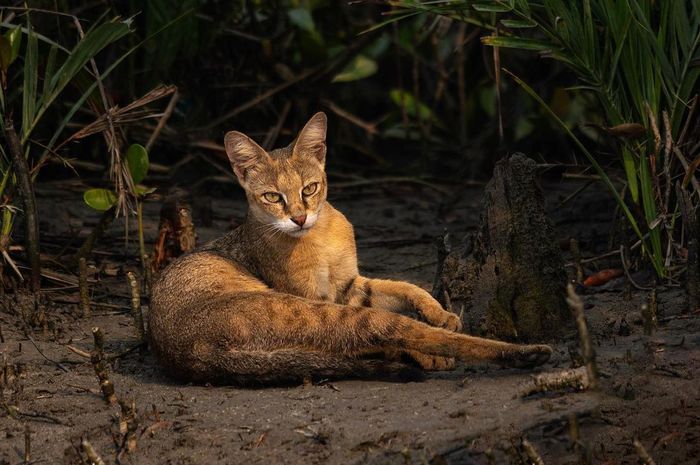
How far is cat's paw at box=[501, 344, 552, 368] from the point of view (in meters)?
4.69

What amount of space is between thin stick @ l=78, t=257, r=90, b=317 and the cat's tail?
1.71 meters

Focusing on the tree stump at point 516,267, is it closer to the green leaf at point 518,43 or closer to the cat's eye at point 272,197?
the green leaf at point 518,43

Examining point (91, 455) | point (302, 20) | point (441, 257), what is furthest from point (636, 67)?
point (302, 20)

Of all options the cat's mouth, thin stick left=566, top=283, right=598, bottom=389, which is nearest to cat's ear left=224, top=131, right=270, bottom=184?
the cat's mouth

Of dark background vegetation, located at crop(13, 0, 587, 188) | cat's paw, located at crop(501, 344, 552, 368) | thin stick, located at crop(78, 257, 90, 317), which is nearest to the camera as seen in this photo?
cat's paw, located at crop(501, 344, 552, 368)

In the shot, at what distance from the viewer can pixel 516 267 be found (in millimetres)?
5312

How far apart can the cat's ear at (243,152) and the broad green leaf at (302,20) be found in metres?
3.34

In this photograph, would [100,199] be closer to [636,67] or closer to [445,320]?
[445,320]

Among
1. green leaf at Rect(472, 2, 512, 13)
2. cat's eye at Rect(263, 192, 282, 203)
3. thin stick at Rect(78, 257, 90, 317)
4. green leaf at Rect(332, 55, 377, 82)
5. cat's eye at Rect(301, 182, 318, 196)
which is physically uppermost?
green leaf at Rect(472, 2, 512, 13)

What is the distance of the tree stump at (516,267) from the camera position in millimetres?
5266

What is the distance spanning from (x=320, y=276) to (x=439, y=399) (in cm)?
128

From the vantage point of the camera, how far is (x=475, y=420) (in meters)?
4.24

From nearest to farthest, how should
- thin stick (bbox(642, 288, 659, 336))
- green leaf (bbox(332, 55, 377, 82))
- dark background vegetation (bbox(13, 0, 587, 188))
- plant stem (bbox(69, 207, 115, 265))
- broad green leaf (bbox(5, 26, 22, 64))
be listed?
1. thin stick (bbox(642, 288, 659, 336))
2. broad green leaf (bbox(5, 26, 22, 64))
3. plant stem (bbox(69, 207, 115, 265))
4. dark background vegetation (bbox(13, 0, 587, 188))
5. green leaf (bbox(332, 55, 377, 82))

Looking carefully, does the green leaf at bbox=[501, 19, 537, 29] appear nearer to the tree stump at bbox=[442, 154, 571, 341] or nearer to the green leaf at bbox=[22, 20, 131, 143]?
the tree stump at bbox=[442, 154, 571, 341]
